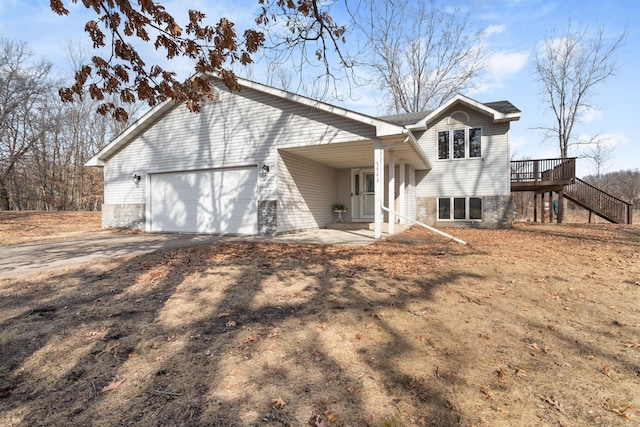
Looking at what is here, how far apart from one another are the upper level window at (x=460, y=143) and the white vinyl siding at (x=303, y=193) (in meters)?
5.09

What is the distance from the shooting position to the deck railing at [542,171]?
14.4 metres

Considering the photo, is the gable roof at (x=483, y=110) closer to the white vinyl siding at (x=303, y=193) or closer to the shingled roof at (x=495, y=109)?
the shingled roof at (x=495, y=109)

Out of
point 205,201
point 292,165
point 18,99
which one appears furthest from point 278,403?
point 18,99

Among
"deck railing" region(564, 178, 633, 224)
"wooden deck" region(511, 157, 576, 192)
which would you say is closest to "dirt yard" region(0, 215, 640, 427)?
"wooden deck" region(511, 157, 576, 192)

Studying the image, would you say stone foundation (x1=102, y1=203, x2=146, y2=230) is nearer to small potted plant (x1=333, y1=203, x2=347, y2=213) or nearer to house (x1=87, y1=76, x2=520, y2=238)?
house (x1=87, y1=76, x2=520, y2=238)

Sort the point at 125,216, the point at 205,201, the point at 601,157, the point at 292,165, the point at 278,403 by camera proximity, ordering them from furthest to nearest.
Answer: the point at 601,157, the point at 125,216, the point at 205,201, the point at 292,165, the point at 278,403

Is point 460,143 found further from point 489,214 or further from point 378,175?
point 378,175

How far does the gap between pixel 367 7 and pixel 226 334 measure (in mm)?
5202

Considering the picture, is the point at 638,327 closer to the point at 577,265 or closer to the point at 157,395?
the point at 577,265

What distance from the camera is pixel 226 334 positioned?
10.2 feet

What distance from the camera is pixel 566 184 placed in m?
14.4

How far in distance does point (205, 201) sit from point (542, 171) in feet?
48.6

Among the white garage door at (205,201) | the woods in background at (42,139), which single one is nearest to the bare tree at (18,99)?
the woods in background at (42,139)

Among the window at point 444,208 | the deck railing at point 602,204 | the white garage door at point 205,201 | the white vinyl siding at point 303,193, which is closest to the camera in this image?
the white vinyl siding at point 303,193
